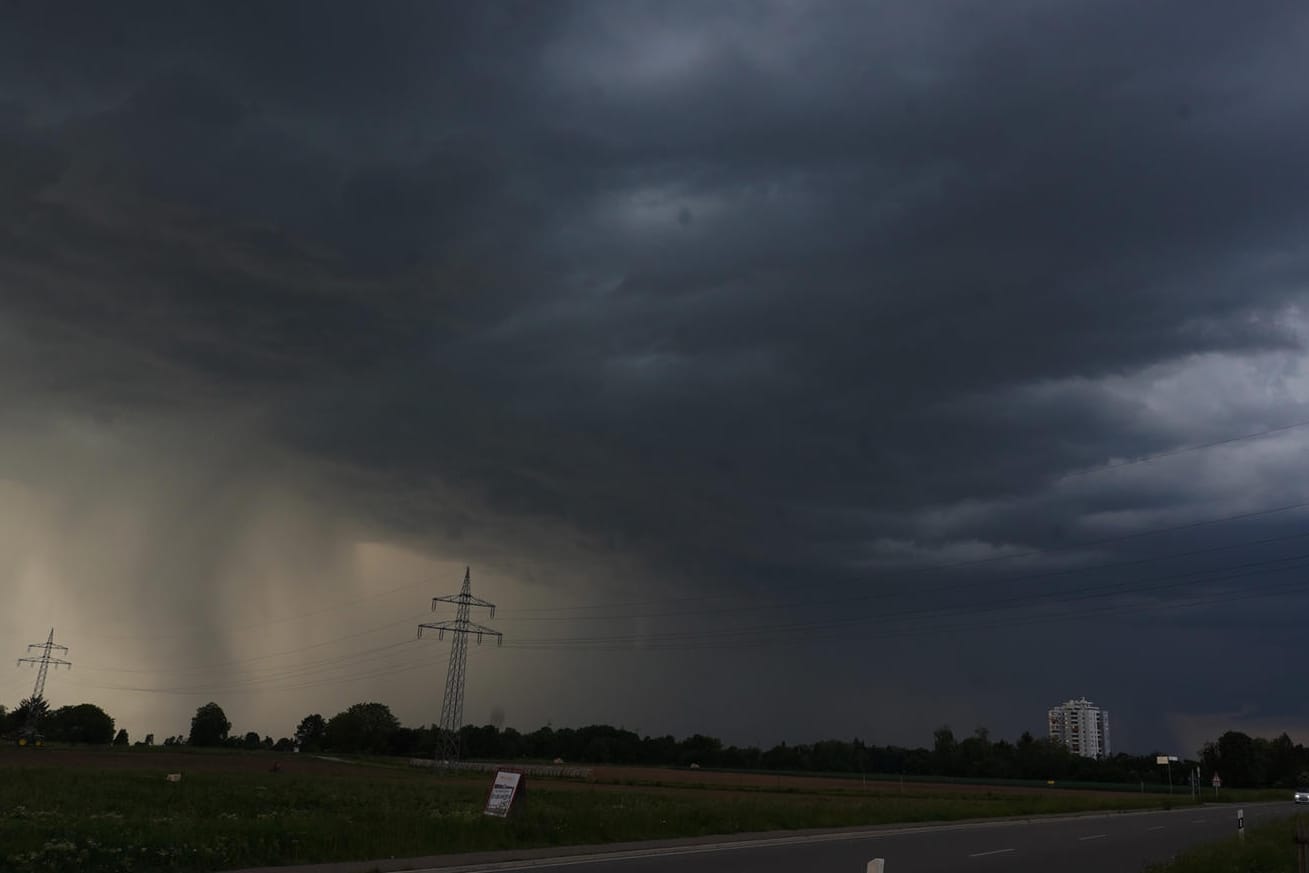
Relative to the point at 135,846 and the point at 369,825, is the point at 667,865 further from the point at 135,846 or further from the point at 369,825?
the point at 135,846

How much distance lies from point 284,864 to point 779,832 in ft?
63.8

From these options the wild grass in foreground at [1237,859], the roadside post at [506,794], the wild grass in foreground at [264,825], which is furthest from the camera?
the roadside post at [506,794]

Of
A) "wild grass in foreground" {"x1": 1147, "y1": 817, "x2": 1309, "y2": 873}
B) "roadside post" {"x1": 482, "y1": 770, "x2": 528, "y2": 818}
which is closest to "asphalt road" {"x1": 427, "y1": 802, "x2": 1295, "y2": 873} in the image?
"wild grass in foreground" {"x1": 1147, "y1": 817, "x2": 1309, "y2": 873}

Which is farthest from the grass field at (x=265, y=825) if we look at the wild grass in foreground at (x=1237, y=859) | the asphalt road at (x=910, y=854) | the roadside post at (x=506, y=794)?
the wild grass in foreground at (x=1237, y=859)

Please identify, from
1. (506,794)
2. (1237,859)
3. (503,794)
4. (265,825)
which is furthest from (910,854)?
(265,825)

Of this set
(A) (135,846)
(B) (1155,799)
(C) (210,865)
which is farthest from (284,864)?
(B) (1155,799)

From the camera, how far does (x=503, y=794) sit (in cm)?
3045

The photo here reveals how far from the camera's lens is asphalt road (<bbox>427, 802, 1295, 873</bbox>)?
23.5 m

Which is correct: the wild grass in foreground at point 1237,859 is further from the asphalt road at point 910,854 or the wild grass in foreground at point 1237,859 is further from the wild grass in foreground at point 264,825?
the wild grass in foreground at point 264,825

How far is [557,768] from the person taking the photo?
133 meters

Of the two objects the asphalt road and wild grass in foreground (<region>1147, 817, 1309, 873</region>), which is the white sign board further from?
wild grass in foreground (<region>1147, 817, 1309, 873</region>)

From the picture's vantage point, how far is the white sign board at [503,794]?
2972 centimetres

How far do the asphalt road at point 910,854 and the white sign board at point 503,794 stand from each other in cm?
437

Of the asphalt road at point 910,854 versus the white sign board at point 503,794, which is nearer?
the asphalt road at point 910,854
